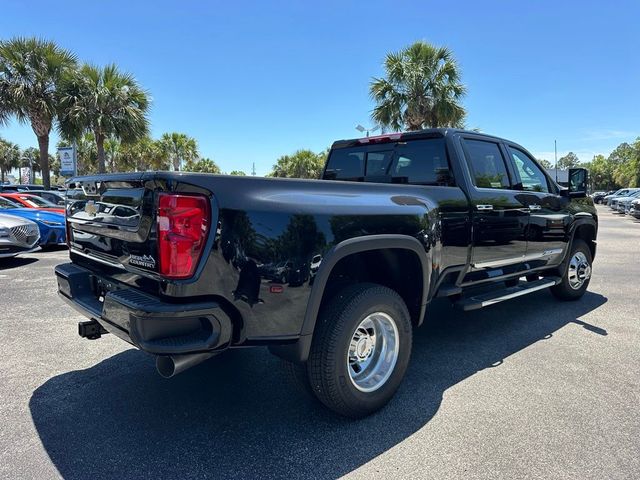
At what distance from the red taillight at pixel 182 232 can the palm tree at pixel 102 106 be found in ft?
61.6

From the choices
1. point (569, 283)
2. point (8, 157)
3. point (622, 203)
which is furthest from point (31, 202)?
point (8, 157)

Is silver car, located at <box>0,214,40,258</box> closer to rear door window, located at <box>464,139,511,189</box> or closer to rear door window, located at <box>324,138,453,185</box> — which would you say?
rear door window, located at <box>324,138,453,185</box>

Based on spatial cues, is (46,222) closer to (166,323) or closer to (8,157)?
(166,323)

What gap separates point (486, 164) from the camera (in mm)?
4301

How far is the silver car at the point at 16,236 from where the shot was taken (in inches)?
321

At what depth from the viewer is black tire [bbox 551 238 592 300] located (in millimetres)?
5660

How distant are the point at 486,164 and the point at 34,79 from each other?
1938 cm

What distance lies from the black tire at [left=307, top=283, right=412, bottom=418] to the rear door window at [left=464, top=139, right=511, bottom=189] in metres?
1.78

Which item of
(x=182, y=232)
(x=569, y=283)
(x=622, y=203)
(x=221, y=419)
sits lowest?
(x=221, y=419)

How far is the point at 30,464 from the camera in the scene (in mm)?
2389

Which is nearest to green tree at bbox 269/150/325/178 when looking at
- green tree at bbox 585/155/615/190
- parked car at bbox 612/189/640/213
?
parked car at bbox 612/189/640/213

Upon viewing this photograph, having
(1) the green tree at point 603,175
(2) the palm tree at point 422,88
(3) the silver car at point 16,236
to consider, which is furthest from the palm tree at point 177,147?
(1) the green tree at point 603,175

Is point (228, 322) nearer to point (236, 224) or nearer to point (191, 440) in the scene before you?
point (236, 224)

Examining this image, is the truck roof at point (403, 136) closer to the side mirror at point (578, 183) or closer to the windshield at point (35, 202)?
the side mirror at point (578, 183)
